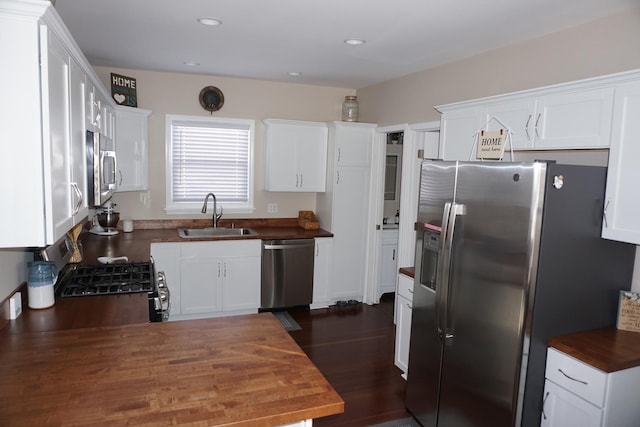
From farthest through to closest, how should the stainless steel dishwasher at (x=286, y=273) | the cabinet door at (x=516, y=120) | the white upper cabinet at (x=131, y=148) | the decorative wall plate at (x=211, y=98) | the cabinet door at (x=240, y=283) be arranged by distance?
1. the decorative wall plate at (x=211, y=98)
2. the stainless steel dishwasher at (x=286, y=273)
3. the cabinet door at (x=240, y=283)
4. the white upper cabinet at (x=131, y=148)
5. the cabinet door at (x=516, y=120)

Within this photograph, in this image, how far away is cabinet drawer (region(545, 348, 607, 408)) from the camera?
6.46ft

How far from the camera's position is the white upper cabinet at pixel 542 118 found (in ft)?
7.47

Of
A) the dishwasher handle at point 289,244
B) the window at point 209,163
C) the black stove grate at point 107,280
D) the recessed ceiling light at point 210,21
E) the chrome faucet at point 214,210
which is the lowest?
the dishwasher handle at point 289,244

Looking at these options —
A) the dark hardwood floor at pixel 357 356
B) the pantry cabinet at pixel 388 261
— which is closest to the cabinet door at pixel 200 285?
the dark hardwood floor at pixel 357 356

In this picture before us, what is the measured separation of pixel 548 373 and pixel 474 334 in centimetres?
39

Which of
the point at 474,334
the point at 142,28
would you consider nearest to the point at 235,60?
the point at 142,28

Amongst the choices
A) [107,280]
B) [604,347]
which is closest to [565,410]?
[604,347]

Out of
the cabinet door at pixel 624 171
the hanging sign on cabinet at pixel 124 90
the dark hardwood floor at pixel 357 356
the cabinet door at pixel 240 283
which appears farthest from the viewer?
the cabinet door at pixel 240 283

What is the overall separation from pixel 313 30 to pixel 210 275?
2.63 m

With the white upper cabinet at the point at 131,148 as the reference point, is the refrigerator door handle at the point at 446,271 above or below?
below

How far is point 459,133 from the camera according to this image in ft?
10.6

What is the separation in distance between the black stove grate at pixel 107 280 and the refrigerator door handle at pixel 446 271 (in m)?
1.71

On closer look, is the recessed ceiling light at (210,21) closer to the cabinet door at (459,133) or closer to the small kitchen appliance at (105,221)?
the cabinet door at (459,133)

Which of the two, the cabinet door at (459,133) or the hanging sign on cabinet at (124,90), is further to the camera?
the hanging sign on cabinet at (124,90)
